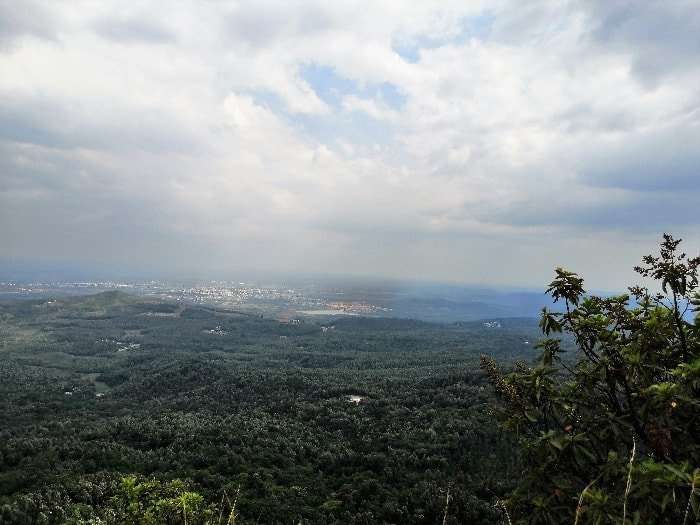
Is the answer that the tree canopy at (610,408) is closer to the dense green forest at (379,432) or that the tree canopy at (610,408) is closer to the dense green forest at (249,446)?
the dense green forest at (379,432)

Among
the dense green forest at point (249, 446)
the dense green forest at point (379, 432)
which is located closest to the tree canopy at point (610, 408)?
the dense green forest at point (379, 432)

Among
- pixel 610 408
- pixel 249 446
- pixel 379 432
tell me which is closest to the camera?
pixel 610 408

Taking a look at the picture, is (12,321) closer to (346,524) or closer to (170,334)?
(170,334)

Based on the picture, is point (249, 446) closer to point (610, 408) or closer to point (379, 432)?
point (379, 432)

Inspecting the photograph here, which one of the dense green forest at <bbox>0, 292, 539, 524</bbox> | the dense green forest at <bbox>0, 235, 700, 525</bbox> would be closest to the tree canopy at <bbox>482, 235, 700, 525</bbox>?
the dense green forest at <bbox>0, 235, 700, 525</bbox>

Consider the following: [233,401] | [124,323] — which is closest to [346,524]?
[233,401]

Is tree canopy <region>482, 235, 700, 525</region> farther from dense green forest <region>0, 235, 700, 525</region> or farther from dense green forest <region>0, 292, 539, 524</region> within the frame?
dense green forest <region>0, 292, 539, 524</region>

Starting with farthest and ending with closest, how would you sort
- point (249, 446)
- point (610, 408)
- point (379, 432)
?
point (379, 432) → point (249, 446) → point (610, 408)

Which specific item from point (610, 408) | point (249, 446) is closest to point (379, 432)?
point (249, 446)
